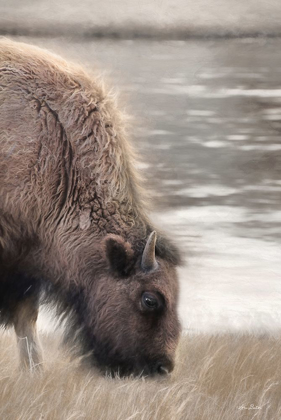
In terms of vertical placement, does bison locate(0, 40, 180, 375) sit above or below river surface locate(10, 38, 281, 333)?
above

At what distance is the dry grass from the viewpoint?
4.41m

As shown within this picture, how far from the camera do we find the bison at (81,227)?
16.6 ft

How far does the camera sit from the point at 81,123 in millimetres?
5270

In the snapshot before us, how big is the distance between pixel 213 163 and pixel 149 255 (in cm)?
734

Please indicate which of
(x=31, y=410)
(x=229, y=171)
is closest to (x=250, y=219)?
(x=229, y=171)

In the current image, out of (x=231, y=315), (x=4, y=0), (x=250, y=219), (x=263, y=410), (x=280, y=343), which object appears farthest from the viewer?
(x=4, y=0)

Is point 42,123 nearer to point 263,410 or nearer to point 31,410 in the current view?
point 31,410

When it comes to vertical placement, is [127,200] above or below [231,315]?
above

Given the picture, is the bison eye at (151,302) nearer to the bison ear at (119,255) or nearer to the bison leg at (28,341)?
the bison ear at (119,255)

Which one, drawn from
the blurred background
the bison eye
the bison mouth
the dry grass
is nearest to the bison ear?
the bison eye

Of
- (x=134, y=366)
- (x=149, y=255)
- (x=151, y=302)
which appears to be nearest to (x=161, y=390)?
(x=134, y=366)

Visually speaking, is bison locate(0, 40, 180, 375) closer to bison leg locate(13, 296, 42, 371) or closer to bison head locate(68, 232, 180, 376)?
bison head locate(68, 232, 180, 376)

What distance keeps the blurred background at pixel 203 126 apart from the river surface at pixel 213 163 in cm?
2

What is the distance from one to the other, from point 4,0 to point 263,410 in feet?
25.5
